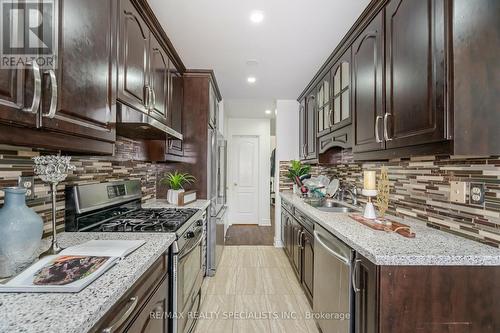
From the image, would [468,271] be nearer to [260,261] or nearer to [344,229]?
[344,229]

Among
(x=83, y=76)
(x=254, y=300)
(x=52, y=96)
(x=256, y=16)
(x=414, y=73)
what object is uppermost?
(x=256, y=16)

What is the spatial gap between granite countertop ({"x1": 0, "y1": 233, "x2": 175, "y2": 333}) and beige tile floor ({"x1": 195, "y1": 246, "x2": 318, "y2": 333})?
145cm

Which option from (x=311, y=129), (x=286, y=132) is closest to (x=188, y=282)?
(x=311, y=129)

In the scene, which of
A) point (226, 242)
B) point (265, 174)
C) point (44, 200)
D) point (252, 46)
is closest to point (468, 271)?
point (44, 200)

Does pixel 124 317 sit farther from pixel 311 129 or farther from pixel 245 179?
pixel 245 179

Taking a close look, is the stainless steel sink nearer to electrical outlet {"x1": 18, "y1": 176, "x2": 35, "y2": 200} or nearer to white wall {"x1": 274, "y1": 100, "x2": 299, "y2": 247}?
white wall {"x1": 274, "y1": 100, "x2": 299, "y2": 247}

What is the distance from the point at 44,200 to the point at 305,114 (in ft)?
10.4

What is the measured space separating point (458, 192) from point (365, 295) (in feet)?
2.45

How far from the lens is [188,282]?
171 centimetres

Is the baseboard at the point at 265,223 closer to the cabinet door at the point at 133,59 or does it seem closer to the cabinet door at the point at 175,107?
the cabinet door at the point at 175,107

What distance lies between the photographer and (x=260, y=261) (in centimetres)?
339

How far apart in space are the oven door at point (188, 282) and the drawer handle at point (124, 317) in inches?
21.0

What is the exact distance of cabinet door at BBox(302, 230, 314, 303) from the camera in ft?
6.95

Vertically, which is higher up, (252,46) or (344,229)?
(252,46)
